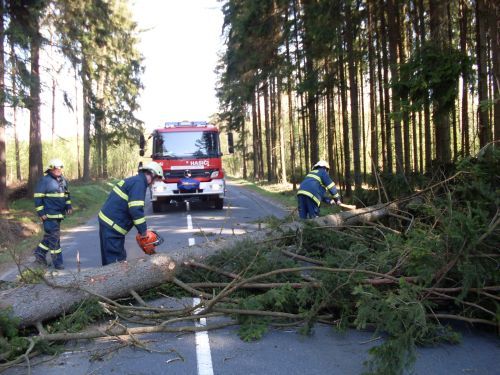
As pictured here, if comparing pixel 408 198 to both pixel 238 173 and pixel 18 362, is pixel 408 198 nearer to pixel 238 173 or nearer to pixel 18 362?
pixel 18 362

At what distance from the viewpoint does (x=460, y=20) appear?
1547 cm

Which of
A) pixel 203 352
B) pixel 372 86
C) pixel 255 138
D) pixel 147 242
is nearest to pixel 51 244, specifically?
pixel 147 242

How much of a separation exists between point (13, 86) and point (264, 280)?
10.7 meters

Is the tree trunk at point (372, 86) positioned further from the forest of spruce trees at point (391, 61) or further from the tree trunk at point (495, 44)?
the tree trunk at point (495, 44)

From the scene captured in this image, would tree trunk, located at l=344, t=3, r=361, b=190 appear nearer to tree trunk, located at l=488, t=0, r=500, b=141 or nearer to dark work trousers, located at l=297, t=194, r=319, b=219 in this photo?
tree trunk, located at l=488, t=0, r=500, b=141

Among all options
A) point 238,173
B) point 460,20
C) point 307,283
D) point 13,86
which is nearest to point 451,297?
point 307,283

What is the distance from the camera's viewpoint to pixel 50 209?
813 centimetres

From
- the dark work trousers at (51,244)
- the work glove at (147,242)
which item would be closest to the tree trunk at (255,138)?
the dark work trousers at (51,244)

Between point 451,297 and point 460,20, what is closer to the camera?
point 451,297

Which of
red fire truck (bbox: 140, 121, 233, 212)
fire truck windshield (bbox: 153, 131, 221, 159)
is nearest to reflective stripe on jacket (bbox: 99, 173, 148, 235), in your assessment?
red fire truck (bbox: 140, 121, 233, 212)

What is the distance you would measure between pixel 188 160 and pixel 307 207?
7.86m

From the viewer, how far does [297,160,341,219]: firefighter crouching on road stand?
887 centimetres

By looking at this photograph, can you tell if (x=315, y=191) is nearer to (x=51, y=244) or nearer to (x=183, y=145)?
(x=51, y=244)

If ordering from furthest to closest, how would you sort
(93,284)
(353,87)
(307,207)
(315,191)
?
1. (353,87)
2. (307,207)
3. (315,191)
4. (93,284)
